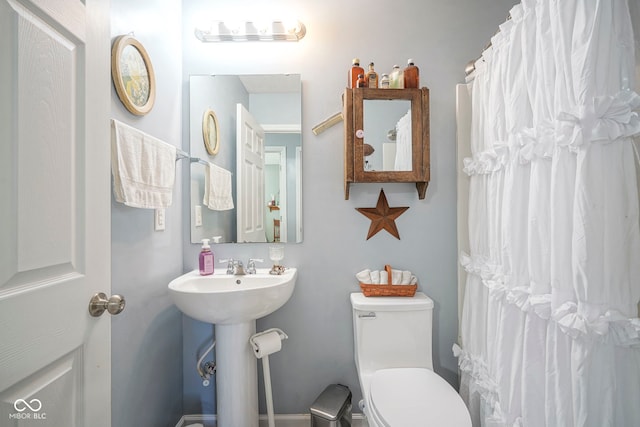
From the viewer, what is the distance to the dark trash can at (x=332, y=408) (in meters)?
1.44

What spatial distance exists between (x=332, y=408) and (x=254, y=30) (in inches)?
76.8

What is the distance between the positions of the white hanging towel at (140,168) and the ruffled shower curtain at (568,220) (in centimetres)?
140

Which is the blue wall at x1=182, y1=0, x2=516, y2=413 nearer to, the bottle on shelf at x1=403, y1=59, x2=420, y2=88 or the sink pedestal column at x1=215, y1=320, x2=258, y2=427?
the bottle on shelf at x1=403, y1=59, x2=420, y2=88

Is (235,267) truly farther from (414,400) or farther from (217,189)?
(414,400)

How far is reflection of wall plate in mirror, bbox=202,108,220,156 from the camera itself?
5.48 feet

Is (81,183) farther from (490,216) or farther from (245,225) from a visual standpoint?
(490,216)

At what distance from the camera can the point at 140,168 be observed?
1.20 meters

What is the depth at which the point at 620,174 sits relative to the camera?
0.79 metres

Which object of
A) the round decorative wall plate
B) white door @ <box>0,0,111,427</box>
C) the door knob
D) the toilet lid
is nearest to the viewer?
white door @ <box>0,0,111,427</box>

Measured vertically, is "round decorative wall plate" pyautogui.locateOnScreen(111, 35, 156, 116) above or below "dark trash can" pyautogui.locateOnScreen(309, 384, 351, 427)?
above

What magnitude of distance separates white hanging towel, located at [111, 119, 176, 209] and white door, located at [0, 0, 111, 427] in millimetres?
346

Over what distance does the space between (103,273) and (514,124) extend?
139 cm

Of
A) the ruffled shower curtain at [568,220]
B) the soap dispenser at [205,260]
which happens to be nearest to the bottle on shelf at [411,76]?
the ruffled shower curtain at [568,220]

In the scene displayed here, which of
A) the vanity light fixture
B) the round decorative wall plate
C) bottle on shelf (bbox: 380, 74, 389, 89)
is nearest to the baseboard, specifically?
the round decorative wall plate
